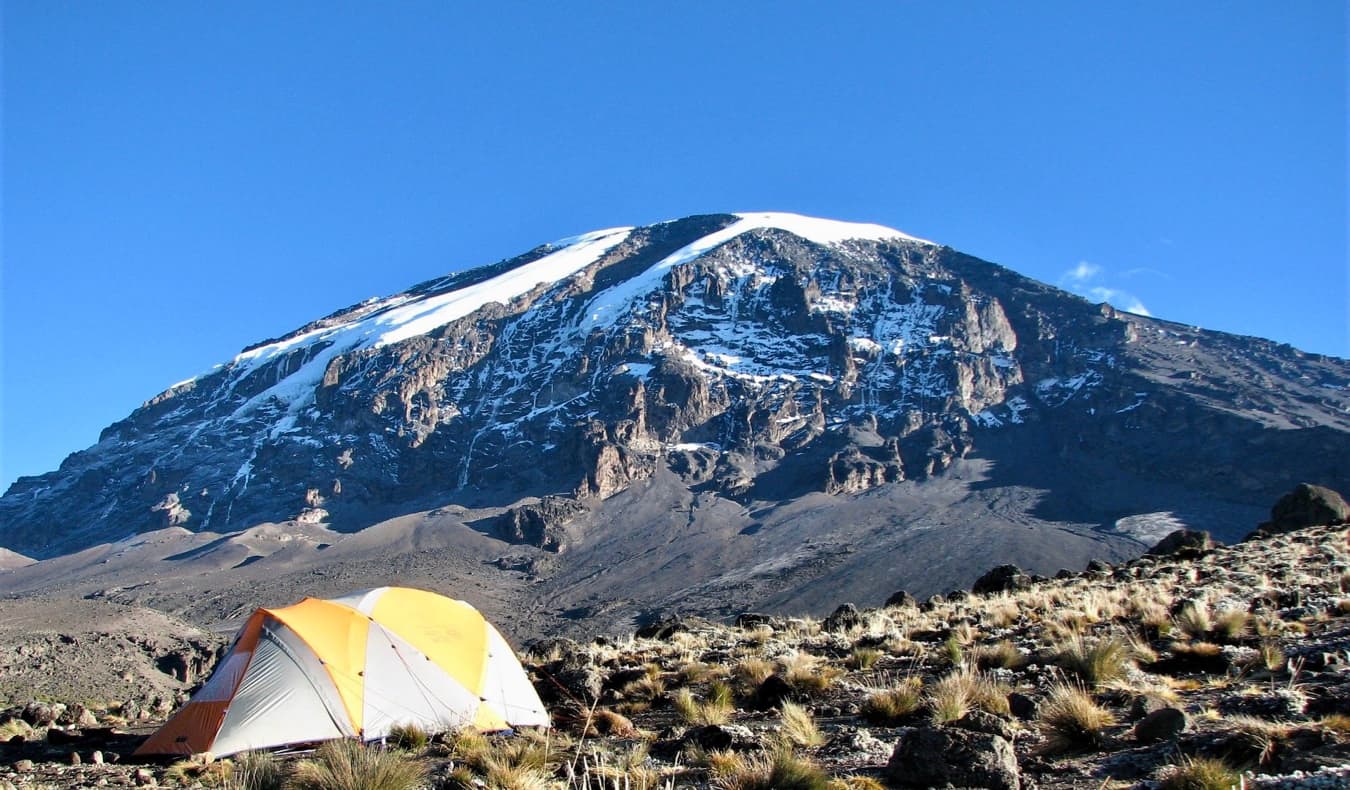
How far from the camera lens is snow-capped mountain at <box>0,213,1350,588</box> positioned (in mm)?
126625

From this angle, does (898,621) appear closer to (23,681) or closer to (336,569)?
(23,681)

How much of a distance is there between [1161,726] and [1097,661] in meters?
2.31

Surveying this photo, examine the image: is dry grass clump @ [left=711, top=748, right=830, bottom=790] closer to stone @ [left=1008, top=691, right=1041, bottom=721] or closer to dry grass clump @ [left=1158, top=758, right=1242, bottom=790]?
dry grass clump @ [left=1158, top=758, right=1242, bottom=790]

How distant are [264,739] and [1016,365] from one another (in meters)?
170

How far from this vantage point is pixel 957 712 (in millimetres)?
7160

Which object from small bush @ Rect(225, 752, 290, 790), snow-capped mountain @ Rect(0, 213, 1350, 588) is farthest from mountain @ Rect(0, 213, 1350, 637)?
small bush @ Rect(225, 752, 290, 790)

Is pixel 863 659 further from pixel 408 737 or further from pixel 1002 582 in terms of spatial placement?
pixel 1002 582

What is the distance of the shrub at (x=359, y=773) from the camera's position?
5.91 metres

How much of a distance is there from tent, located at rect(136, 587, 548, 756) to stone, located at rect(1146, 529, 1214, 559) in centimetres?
1952

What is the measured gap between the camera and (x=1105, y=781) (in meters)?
4.84

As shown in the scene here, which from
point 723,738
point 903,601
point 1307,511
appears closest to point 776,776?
point 723,738

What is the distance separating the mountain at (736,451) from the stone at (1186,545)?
5595 cm

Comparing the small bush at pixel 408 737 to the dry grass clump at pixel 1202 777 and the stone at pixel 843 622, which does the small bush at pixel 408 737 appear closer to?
the dry grass clump at pixel 1202 777

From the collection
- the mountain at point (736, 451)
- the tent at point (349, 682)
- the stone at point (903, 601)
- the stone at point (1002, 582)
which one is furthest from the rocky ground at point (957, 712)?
the mountain at point (736, 451)
